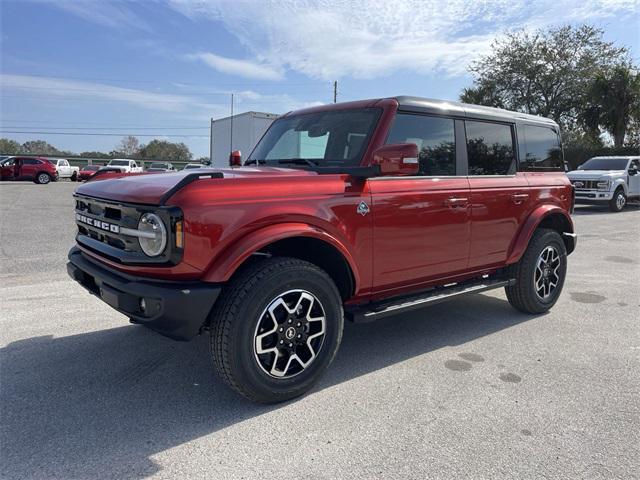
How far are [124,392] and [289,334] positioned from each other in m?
1.16

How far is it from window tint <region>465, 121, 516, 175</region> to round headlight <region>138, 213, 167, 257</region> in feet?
8.96

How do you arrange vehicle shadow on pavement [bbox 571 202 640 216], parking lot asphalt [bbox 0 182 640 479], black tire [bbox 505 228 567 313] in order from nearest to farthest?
parking lot asphalt [bbox 0 182 640 479] → black tire [bbox 505 228 567 313] → vehicle shadow on pavement [bbox 571 202 640 216]

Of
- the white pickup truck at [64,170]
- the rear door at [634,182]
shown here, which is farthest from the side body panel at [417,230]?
the white pickup truck at [64,170]

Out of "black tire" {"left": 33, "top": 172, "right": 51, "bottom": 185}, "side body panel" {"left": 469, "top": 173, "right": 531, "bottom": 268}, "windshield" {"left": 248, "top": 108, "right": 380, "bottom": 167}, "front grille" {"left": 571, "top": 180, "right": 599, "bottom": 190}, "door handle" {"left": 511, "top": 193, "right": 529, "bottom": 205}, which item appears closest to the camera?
"windshield" {"left": 248, "top": 108, "right": 380, "bottom": 167}

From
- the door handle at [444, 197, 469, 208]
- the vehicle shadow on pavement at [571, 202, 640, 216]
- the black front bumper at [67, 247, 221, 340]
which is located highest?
the door handle at [444, 197, 469, 208]

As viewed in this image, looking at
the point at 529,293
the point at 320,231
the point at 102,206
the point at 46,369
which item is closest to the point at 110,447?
the point at 46,369

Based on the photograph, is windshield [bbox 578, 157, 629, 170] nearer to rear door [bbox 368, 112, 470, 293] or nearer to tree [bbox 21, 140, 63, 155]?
rear door [bbox 368, 112, 470, 293]

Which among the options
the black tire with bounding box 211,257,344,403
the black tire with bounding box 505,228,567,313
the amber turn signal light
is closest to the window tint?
the black tire with bounding box 505,228,567,313

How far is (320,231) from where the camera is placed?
3029 millimetres

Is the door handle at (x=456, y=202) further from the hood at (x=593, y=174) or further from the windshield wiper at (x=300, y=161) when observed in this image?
the hood at (x=593, y=174)

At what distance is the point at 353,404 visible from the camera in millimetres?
2992

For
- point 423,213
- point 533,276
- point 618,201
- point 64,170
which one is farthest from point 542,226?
point 64,170

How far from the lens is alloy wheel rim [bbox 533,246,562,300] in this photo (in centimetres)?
480

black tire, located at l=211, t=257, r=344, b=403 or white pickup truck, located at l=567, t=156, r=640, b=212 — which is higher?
white pickup truck, located at l=567, t=156, r=640, b=212
